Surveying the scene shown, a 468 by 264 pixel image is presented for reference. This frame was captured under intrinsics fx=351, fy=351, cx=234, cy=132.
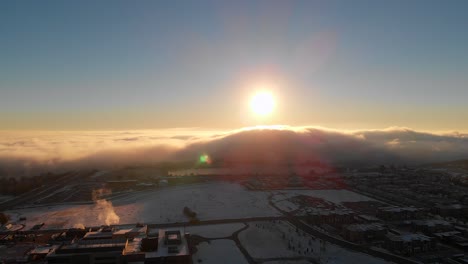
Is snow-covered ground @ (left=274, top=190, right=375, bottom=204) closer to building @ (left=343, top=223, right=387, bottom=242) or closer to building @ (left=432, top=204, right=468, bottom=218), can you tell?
building @ (left=432, top=204, right=468, bottom=218)

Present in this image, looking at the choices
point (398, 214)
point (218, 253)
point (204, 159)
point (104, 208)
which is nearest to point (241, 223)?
point (218, 253)

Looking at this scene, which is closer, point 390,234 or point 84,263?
point 84,263

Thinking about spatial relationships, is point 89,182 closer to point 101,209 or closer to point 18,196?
point 18,196

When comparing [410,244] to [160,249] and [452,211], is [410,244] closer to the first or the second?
[452,211]

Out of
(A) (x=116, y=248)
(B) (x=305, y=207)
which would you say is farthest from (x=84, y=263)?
(B) (x=305, y=207)

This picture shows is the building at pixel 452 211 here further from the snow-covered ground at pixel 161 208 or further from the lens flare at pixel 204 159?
the lens flare at pixel 204 159

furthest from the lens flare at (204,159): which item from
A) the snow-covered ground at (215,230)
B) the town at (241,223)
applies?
the snow-covered ground at (215,230)
